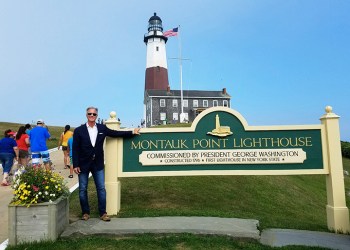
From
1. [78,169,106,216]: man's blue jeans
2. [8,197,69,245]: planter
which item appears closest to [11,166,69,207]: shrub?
[8,197,69,245]: planter

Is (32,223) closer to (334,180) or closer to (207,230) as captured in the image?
(207,230)

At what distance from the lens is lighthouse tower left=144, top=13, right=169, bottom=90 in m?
59.4

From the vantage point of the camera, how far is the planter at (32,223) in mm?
Result: 4883

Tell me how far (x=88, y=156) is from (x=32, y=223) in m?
1.48

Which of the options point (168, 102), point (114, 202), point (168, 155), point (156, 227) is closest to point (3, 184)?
point (114, 202)

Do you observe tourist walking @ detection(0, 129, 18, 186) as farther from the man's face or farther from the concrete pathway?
the man's face

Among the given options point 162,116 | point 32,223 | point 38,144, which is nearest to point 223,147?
point 32,223

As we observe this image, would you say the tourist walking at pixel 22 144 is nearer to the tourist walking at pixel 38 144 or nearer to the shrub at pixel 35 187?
the tourist walking at pixel 38 144

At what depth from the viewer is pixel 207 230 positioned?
519 centimetres

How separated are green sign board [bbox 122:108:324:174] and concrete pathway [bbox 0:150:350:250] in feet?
4.19

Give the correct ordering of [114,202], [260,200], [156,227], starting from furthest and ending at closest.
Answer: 1. [260,200]
2. [114,202]
3. [156,227]

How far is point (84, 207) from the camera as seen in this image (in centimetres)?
601

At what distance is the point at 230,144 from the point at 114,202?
9.07 ft

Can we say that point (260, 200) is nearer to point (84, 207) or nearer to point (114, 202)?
point (114, 202)
